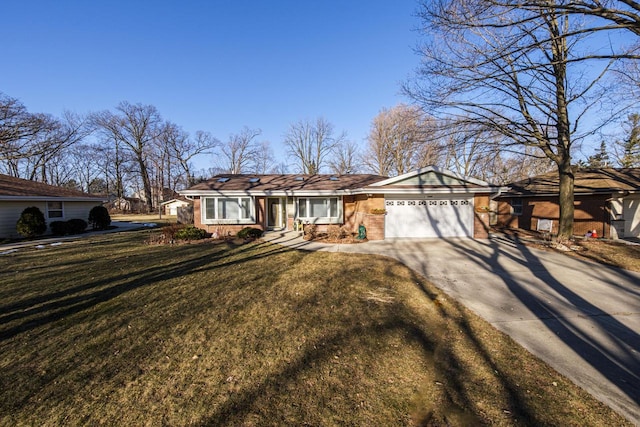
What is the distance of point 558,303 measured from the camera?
5.34 m

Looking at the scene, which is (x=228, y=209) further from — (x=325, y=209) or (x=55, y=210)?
(x=55, y=210)

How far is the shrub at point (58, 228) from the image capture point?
15.5 meters

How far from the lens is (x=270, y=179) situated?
1714cm

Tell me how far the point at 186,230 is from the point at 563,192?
55.5 feet

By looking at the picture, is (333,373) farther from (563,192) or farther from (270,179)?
(270,179)

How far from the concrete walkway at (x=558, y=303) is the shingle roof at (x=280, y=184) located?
5.15m

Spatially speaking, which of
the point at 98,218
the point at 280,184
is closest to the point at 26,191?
the point at 98,218

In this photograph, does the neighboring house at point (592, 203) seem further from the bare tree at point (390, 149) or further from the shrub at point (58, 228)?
the shrub at point (58, 228)

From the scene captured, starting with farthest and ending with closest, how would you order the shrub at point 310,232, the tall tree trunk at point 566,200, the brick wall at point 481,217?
the shrub at point 310,232 < the brick wall at point 481,217 < the tall tree trunk at point 566,200

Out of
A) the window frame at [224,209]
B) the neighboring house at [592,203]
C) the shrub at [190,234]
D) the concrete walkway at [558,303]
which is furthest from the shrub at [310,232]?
the neighboring house at [592,203]

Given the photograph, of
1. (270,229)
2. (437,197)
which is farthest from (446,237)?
(270,229)

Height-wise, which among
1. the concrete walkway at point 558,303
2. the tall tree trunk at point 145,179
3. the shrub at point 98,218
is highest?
the tall tree trunk at point 145,179

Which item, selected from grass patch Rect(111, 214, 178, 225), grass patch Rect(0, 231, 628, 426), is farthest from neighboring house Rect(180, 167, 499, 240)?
grass patch Rect(111, 214, 178, 225)

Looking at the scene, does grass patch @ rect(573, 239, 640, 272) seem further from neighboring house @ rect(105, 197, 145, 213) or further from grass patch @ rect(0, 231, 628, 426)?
neighboring house @ rect(105, 197, 145, 213)
